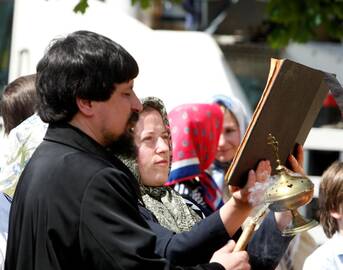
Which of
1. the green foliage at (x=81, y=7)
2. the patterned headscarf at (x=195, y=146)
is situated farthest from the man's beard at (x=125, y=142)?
the green foliage at (x=81, y=7)

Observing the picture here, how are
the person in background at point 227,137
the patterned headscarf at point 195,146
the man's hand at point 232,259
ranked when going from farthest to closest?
1. the person in background at point 227,137
2. the patterned headscarf at point 195,146
3. the man's hand at point 232,259

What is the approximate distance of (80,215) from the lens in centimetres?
282

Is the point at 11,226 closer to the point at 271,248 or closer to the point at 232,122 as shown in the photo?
the point at 271,248

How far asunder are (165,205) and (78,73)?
96cm

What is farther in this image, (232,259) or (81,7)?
(81,7)

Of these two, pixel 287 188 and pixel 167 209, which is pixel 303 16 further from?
pixel 287 188

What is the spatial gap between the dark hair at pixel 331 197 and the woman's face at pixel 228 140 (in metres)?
1.39

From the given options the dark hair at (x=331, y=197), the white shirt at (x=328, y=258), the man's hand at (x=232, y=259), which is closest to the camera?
the man's hand at (x=232, y=259)

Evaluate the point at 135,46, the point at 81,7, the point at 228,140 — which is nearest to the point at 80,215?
the point at 228,140

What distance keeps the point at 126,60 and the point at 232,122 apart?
3.01 metres

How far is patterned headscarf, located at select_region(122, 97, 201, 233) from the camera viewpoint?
3.70 m

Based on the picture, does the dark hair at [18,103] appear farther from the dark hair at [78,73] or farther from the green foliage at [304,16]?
the green foliage at [304,16]

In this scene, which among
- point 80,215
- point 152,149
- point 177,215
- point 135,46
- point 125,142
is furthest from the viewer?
point 135,46

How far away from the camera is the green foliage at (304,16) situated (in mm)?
9352
